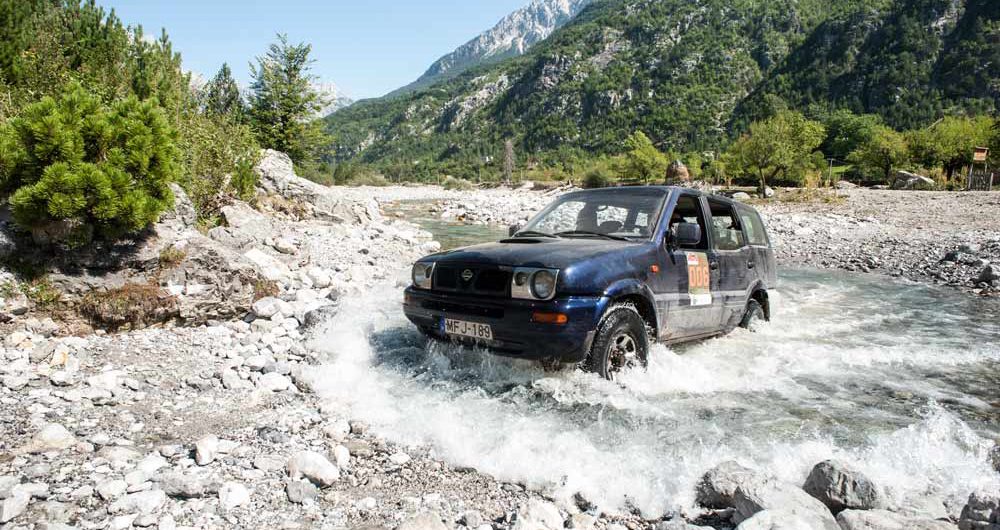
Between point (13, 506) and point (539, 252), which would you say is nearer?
point (13, 506)

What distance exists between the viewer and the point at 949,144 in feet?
137

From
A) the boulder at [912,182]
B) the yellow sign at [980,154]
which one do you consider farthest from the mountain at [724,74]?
the yellow sign at [980,154]

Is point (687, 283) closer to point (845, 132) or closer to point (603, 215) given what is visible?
point (603, 215)

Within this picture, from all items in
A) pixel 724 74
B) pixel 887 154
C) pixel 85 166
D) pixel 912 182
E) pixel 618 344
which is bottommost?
pixel 618 344

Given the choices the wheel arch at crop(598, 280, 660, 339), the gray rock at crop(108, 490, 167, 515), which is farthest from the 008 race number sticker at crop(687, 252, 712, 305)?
the gray rock at crop(108, 490, 167, 515)

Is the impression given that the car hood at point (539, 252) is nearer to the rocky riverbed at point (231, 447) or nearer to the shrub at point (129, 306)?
the rocky riverbed at point (231, 447)

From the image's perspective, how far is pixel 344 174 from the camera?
77.8 metres

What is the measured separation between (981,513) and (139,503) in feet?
12.7

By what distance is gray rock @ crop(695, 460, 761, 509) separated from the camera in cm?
285

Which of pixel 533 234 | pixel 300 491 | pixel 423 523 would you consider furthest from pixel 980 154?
pixel 300 491

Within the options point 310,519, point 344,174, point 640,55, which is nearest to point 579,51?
point 640,55

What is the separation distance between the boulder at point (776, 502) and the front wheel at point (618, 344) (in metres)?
1.53

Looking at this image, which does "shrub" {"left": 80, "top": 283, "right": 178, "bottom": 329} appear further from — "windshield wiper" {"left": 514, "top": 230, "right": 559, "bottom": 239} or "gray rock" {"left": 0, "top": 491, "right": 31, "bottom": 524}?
"windshield wiper" {"left": 514, "top": 230, "right": 559, "bottom": 239}

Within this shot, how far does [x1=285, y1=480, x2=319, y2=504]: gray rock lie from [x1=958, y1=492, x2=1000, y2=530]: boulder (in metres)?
3.09
